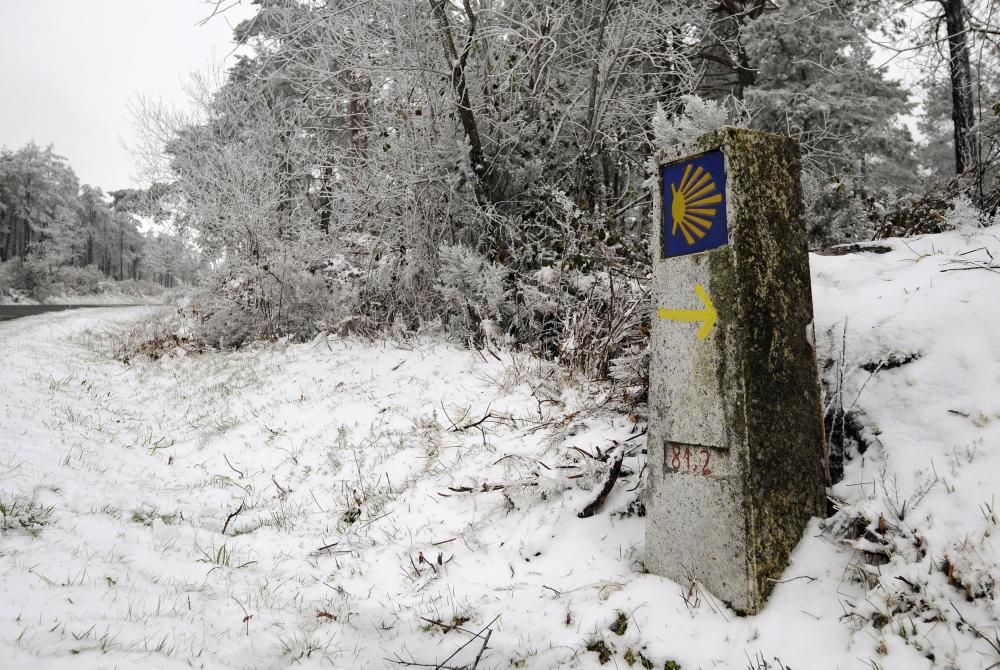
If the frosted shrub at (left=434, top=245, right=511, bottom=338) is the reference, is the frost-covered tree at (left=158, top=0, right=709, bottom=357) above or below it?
above

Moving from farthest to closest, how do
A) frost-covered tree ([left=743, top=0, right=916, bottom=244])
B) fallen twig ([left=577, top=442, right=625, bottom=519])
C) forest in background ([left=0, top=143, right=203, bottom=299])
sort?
forest in background ([left=0, top=143, right=203, bottom=299]) → frost-covered tree ([left=743, top=0, right=916, bottom=244]) → fallen twig ([left=577, top=442, right=625, bottom=519])

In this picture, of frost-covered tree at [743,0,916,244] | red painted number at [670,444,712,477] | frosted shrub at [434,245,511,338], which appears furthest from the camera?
frost-covered tree at [743,0,916,244]

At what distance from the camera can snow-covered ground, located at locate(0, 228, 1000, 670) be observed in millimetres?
2139

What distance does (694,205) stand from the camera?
254 centimetres

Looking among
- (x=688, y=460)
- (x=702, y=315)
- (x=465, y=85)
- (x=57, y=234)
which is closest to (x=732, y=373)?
(x=702, y=315)

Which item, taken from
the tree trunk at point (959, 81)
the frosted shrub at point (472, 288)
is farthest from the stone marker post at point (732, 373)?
the tree trunk at point (959, 81)

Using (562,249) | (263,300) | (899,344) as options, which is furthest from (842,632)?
(263,300)

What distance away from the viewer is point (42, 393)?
6969 mm

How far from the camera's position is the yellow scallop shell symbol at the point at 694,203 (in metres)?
2.49

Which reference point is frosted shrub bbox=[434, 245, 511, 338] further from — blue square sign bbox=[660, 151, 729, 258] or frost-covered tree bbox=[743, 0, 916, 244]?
frost-covered tree bbox=[743, 0, 916, 244]

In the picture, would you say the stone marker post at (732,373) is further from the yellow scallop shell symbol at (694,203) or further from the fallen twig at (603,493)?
the fallen twig at (603,493)

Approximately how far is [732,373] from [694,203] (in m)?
0.77

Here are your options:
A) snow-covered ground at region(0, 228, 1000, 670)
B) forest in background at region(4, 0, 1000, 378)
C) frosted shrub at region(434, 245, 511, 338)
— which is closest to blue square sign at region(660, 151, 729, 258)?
snow-covered ground at region(0, 228, 1000, 670)

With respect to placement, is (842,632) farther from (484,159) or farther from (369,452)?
(484,159)
